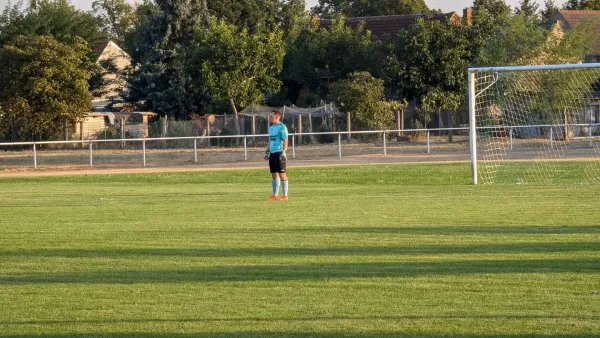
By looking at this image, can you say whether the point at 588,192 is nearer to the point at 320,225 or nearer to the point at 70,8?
the point at 320,225

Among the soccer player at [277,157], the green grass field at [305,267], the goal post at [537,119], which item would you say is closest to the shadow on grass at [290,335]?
the green grass field at [305,267]

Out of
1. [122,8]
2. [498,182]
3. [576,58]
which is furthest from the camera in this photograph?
[122,8]

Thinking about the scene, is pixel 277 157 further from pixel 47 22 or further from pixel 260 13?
pixel 260 13

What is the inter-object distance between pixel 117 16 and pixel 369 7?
27976 millimetres

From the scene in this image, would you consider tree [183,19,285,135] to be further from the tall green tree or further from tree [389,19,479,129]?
the tall green tree

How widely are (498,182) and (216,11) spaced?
48.7 metres

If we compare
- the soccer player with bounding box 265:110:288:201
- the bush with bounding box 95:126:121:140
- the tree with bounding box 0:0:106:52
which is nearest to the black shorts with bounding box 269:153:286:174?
the soccer player with bounding box 265:110:288:201

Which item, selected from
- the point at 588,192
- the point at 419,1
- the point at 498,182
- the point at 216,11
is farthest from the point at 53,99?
the point at 419,1

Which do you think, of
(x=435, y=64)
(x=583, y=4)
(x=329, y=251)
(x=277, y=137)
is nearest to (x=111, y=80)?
(x=435, y=64)

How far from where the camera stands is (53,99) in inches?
2013

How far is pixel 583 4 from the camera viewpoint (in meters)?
102

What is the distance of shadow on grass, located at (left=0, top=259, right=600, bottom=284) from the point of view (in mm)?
10156

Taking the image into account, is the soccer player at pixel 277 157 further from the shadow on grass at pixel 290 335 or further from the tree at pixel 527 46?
the tree at pixel 527 46

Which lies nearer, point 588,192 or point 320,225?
point 320,225
